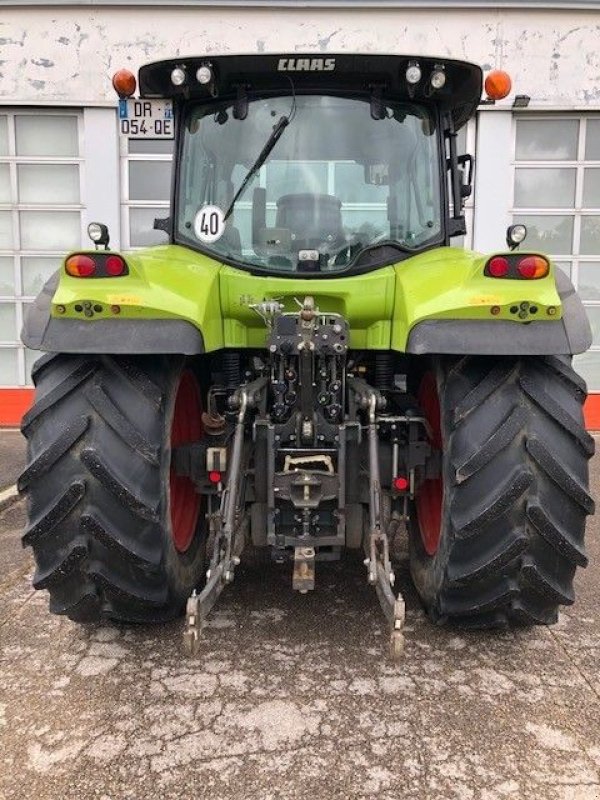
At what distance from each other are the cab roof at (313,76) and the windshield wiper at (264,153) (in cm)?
16

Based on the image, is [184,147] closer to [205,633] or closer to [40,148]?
[205,633]

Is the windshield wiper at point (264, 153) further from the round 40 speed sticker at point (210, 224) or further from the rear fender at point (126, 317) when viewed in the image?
the rear fender at point (126, 317)

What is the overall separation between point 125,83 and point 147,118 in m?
0.18

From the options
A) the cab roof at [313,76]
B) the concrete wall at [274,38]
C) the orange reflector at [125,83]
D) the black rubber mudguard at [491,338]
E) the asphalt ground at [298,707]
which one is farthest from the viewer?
the concrete wall at [274,38]

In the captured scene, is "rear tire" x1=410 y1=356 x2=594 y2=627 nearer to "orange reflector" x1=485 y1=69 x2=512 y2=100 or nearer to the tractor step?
the tractor step

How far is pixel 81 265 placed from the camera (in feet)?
9.21

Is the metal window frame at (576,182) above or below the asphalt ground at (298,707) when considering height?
above

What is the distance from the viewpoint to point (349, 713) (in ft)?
8.60

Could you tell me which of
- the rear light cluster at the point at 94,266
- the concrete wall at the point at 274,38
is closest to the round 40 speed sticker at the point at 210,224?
the rear light cluster at the point at 94,266

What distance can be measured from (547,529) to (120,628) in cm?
184

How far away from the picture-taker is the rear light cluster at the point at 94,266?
2.79m

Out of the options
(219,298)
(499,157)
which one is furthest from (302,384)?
(499,157)

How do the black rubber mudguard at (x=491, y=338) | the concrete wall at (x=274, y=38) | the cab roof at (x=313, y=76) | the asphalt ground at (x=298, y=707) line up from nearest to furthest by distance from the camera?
1. the asphalt ground at (x=298, y=707)
2. the black rubber mudguard at (x=491, y=338)
3. the cab roof at (x=313, y=76)
4. the concrete wall at (x=274, y=38)

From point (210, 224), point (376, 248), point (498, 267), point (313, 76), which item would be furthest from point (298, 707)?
point (313, 76)
